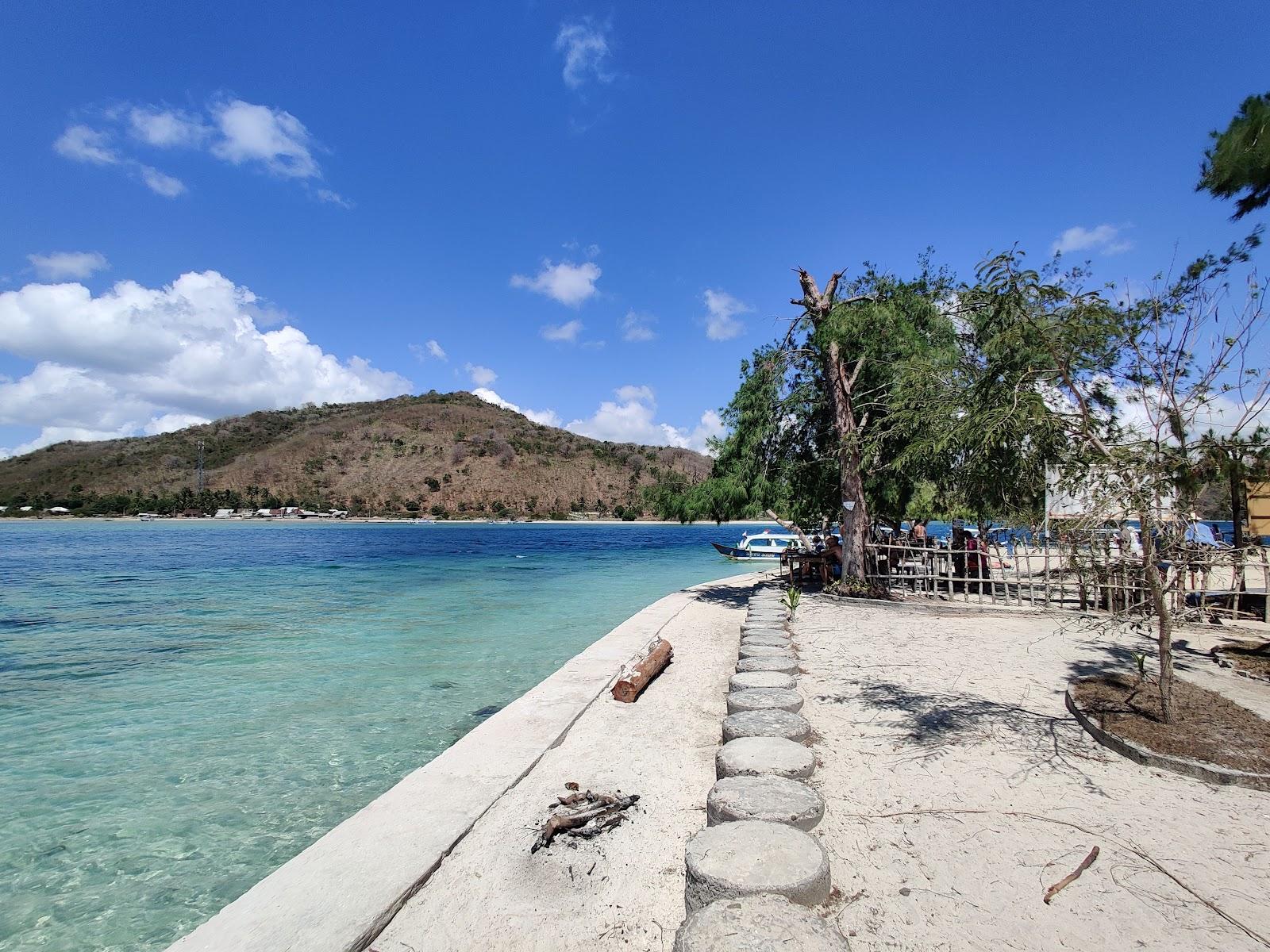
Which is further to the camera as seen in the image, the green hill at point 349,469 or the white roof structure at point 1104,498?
the green hill at point 349,469

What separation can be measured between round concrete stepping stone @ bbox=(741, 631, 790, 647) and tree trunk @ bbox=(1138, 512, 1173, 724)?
12.4 feet

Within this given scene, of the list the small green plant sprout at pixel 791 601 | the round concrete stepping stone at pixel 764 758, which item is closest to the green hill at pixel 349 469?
the small green plant sprout at pixel 791 601

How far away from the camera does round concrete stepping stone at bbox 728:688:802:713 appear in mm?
5328

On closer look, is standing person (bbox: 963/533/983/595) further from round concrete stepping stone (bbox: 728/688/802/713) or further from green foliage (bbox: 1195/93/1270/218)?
round concrete stepping stone (bbox: 728/688/802/713)

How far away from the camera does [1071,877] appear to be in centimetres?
312

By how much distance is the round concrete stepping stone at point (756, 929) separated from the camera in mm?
2283

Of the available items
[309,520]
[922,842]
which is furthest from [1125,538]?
[309,520]

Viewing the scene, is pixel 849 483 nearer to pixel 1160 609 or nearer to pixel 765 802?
pixel 1160 609

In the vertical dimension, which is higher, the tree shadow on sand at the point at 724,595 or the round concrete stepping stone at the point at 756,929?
the round concrete stepping stone at the point at 756,929

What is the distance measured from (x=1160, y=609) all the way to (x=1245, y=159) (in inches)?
237

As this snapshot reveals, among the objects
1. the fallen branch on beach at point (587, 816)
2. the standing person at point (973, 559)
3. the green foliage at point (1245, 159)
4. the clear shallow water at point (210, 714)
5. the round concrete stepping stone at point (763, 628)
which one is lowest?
the clear shallow water at point (210, 714)

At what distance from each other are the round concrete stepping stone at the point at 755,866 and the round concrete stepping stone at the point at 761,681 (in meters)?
2.73

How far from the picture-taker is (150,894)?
412 cm

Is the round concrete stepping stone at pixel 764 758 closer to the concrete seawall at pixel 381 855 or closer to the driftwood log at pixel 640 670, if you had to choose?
the concrete seawall at pixel 381 855
